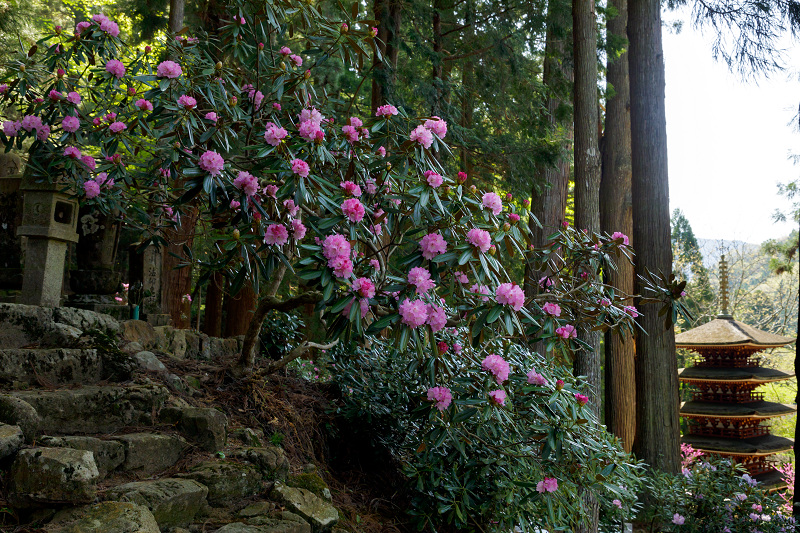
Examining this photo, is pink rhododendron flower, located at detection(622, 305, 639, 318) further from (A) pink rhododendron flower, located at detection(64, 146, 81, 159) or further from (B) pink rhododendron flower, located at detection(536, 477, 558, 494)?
(A) pink rhododendron flower, located at detection(64, 146, 81, 159)

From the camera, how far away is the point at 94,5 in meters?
11.4

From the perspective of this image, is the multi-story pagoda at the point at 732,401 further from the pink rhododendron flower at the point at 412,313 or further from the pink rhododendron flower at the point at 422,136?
the pink rhododendron flower at the point at 412,313

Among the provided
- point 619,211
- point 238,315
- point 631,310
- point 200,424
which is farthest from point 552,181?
point 200,424

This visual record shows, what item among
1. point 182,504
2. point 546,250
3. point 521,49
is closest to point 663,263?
point 521,49

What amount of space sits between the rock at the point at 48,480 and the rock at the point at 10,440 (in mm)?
75

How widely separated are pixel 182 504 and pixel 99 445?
0.41 m

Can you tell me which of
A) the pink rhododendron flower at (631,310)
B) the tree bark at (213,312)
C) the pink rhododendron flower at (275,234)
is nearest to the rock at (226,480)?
the pink rhododendron flower at (275,234)

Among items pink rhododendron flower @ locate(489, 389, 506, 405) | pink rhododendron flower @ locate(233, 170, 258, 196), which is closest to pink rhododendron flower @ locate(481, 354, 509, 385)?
pink rhododendron flower @ locate(489, 389, 506, 405)

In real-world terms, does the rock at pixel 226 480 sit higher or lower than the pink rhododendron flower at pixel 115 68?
lower

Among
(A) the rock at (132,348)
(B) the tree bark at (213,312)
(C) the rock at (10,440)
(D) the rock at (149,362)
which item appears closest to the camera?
(C) the rock at (10,440)

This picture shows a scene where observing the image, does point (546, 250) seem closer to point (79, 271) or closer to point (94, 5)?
point (79, 271)

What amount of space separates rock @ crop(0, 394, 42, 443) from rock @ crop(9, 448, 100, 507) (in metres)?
0.27

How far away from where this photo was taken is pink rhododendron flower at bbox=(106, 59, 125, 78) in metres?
3.02

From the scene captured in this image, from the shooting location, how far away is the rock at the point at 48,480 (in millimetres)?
1782
